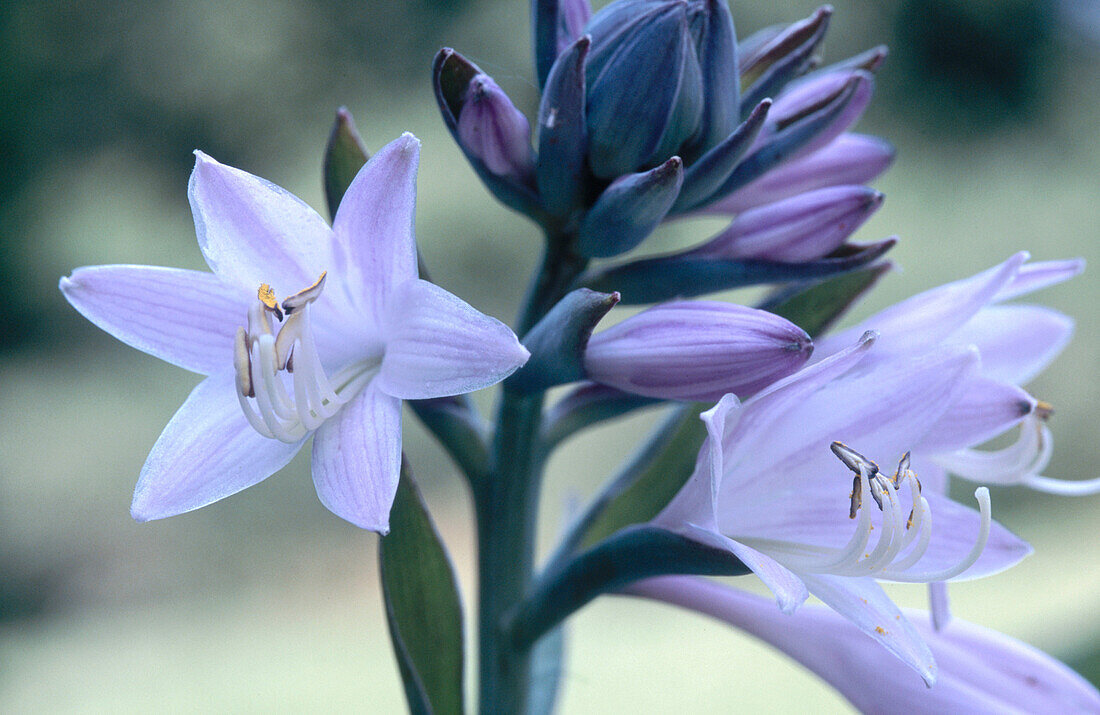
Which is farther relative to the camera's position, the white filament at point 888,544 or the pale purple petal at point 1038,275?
the pale purple petal at point 1038,275

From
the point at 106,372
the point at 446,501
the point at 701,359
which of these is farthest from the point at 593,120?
the point at 106,372

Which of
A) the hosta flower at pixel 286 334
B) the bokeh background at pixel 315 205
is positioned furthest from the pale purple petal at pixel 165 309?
the bokeh background at pixel 315 205

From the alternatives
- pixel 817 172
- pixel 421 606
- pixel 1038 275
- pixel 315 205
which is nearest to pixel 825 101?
pixel 817 172

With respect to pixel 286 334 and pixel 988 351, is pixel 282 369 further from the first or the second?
pixel 988 351

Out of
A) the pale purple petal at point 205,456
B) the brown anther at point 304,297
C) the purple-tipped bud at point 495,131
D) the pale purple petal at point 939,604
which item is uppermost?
the purple-tipped bud at point 495,131

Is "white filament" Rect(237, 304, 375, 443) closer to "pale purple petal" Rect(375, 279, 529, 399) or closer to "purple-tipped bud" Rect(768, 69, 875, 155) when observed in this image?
"pale purple petal" Rect(375, 279, 529, 399)

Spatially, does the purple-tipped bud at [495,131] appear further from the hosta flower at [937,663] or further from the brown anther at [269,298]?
the hosta flower at [937,663]
